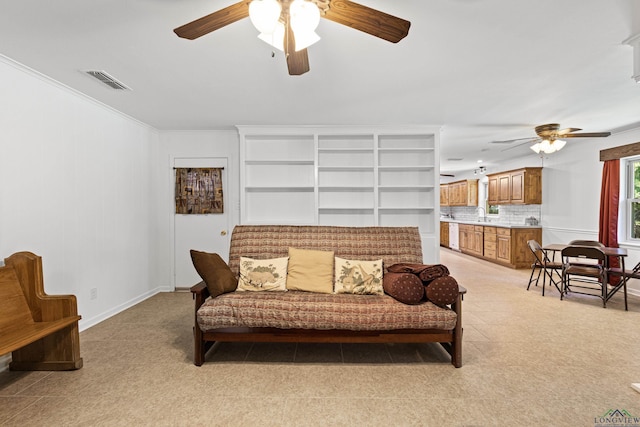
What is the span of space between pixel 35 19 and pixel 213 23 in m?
1.33

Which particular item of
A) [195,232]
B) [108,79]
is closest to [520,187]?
[195,232]

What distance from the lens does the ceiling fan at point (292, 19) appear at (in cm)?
145

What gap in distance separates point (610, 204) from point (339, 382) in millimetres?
5223

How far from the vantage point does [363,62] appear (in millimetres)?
2561

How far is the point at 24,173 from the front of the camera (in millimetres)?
2668

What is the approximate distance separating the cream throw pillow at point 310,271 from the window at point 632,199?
489 centimetres

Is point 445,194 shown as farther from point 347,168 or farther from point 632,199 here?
point 347,168

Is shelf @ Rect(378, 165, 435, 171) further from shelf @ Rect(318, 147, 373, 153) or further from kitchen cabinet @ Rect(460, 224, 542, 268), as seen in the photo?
kitchen cabinet @ Rect(460, 224, 542, 268)

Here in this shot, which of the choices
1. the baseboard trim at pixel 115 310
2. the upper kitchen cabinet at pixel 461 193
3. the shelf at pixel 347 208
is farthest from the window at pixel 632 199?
the baseboard trim at pixel 115 310

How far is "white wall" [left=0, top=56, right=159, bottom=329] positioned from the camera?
2604 mm

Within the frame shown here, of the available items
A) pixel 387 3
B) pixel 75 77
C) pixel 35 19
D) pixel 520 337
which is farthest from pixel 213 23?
pixel 520 337

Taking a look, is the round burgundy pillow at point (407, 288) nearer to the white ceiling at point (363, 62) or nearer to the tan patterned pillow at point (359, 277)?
the tan patterned pillow at point (359, 277)

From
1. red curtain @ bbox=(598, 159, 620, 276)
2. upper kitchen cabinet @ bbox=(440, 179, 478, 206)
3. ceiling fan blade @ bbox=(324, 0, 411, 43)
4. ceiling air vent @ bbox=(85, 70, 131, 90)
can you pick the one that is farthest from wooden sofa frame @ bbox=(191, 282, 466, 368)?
upper kitchen cabinet @ bbox=(440, 179, 478, 206)

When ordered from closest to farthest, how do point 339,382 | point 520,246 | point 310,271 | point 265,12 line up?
point 265,12, point 339,382, point 310,271, point 520,246
